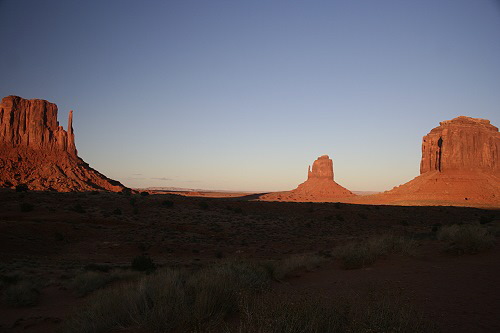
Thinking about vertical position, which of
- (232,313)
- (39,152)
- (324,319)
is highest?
(39,152)

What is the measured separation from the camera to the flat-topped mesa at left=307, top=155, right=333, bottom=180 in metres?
145

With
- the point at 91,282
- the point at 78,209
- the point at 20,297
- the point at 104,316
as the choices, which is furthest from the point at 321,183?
the point at 104,316

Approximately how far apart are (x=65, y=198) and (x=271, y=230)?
88.9 feet

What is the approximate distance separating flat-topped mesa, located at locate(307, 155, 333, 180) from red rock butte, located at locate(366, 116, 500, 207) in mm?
42041

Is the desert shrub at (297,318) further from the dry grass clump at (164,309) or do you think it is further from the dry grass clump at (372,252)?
the dry grass clump at (372,252)

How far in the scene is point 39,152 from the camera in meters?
70.9

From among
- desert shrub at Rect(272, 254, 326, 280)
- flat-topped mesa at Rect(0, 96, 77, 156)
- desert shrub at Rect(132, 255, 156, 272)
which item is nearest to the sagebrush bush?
desert shrub at Rect(272, 254, 326, 280)

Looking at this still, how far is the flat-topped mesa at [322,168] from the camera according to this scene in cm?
14525

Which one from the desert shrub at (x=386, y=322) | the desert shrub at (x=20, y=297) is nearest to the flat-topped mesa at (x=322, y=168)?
the desert shrub at (x=20, y=297)

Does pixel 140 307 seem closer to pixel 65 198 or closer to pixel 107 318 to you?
pixel 107 318

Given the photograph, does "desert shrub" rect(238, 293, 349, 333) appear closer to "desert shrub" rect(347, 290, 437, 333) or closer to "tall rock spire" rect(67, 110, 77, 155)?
"desert shrub" rect(347, 290, 437, 333)

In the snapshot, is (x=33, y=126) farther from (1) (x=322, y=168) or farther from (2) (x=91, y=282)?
(1) (x=322, y=168)

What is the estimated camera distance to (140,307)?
604 cm

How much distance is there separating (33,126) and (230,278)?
3291 inches
